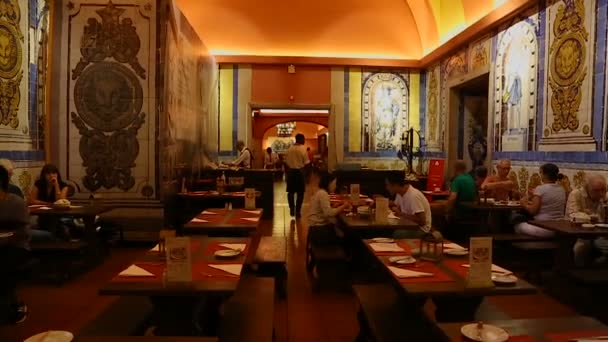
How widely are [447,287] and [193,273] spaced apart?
143 cm

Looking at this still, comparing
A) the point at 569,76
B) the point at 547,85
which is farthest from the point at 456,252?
the point at 547,85

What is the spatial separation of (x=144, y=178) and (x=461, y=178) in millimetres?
4532

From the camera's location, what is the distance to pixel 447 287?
8.75 ft

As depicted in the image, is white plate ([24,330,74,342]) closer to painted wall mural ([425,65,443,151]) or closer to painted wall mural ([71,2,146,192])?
painted wall mural ([71,2,146,192])

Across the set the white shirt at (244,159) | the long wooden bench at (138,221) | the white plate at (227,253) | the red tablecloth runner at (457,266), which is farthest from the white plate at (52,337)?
the white shirt at (244,159)

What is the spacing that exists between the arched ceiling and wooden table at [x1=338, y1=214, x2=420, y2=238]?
768 centimetres

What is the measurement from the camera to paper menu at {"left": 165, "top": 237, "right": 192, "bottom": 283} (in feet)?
8.89

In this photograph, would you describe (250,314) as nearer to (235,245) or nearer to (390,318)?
(235,245)

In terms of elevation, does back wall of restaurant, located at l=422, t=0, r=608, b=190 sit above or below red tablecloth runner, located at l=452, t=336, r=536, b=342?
above

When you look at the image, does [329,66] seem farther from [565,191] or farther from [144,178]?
[565,191]

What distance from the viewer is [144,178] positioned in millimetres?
7340

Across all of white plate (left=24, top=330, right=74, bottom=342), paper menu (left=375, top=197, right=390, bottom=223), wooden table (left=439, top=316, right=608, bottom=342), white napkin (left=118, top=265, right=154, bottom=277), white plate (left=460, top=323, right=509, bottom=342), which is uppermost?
paper menu (left=375, top=197, right=390, bottom=223)

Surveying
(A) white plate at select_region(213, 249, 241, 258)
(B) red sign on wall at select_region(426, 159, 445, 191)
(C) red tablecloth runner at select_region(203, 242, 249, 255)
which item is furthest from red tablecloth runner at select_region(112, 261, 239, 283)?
(B) red sign on wall at select_region(426, 159, 445, 191)

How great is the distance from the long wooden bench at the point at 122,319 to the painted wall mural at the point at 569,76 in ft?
17.1
